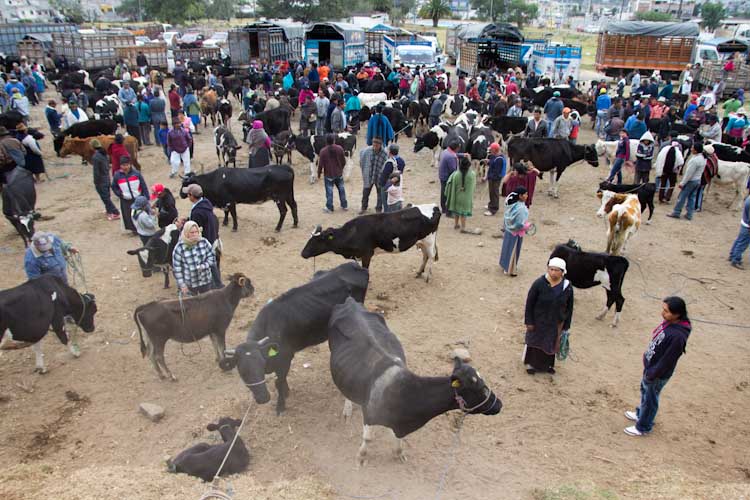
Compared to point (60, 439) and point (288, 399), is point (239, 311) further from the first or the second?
point (60, 439)

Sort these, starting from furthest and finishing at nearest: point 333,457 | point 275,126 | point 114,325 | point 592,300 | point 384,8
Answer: point 384,8
point 275,126
point 592,300
point 114,325
point 333,457

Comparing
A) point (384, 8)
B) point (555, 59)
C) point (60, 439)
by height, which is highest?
point (384, 8)

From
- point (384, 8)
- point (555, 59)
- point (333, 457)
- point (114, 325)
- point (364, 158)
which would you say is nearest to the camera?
point (333, 457)

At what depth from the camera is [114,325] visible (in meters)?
7.77

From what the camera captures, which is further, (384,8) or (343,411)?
(384,8)

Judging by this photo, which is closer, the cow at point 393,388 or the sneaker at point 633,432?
the cow at point 393,388

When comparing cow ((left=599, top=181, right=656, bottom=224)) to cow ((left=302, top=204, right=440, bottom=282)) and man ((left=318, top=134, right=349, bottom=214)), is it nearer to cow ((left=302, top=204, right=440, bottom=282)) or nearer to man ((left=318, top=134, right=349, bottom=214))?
cow ((left=302, top=204, right=440, bottom=282))

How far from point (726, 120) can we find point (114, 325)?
735 inches

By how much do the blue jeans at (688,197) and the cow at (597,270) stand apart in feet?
17.7

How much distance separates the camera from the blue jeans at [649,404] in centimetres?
562

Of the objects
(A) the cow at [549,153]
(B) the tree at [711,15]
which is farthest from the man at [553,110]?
(B) the tree at [711,15]

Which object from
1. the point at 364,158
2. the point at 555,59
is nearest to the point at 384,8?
the point at 555,59

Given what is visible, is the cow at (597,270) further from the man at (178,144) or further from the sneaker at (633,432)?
the man at (178,144)

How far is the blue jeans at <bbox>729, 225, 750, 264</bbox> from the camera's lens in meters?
9.80
